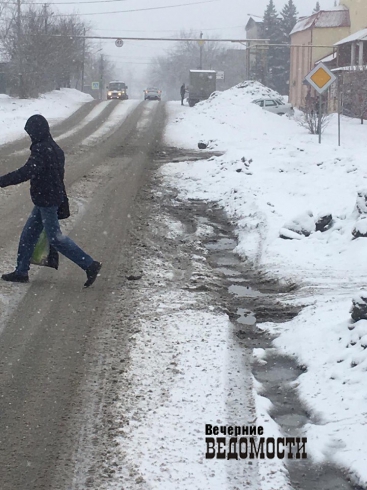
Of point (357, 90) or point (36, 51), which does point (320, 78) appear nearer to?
point (357, 90)

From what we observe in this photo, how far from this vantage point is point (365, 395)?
15.1 feet

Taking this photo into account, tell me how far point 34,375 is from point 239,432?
159 cm

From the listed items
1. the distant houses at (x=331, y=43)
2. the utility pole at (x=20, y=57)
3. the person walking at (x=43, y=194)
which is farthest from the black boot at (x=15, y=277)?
the utility pole at (x=20, y=57)

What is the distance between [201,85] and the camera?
48969 millimetres

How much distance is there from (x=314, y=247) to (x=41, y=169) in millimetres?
3502

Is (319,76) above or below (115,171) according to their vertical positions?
above

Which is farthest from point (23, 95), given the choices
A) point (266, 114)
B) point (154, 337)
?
point (154, 337)

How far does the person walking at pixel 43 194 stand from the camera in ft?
23.2

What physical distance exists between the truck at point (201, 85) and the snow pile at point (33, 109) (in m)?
7.19

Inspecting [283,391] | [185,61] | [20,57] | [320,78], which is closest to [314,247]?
[283,391]

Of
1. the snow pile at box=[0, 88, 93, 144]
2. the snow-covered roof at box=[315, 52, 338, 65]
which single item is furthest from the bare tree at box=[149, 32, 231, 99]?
the snow pile at box=[0, 88, 93, 144]

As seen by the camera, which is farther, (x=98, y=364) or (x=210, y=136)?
(x=210, y=136)

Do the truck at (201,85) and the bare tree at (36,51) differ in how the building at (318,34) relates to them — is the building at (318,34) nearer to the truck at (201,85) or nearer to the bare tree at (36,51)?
the truck at (201,85)

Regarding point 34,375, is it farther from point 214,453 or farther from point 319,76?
point 319,76
